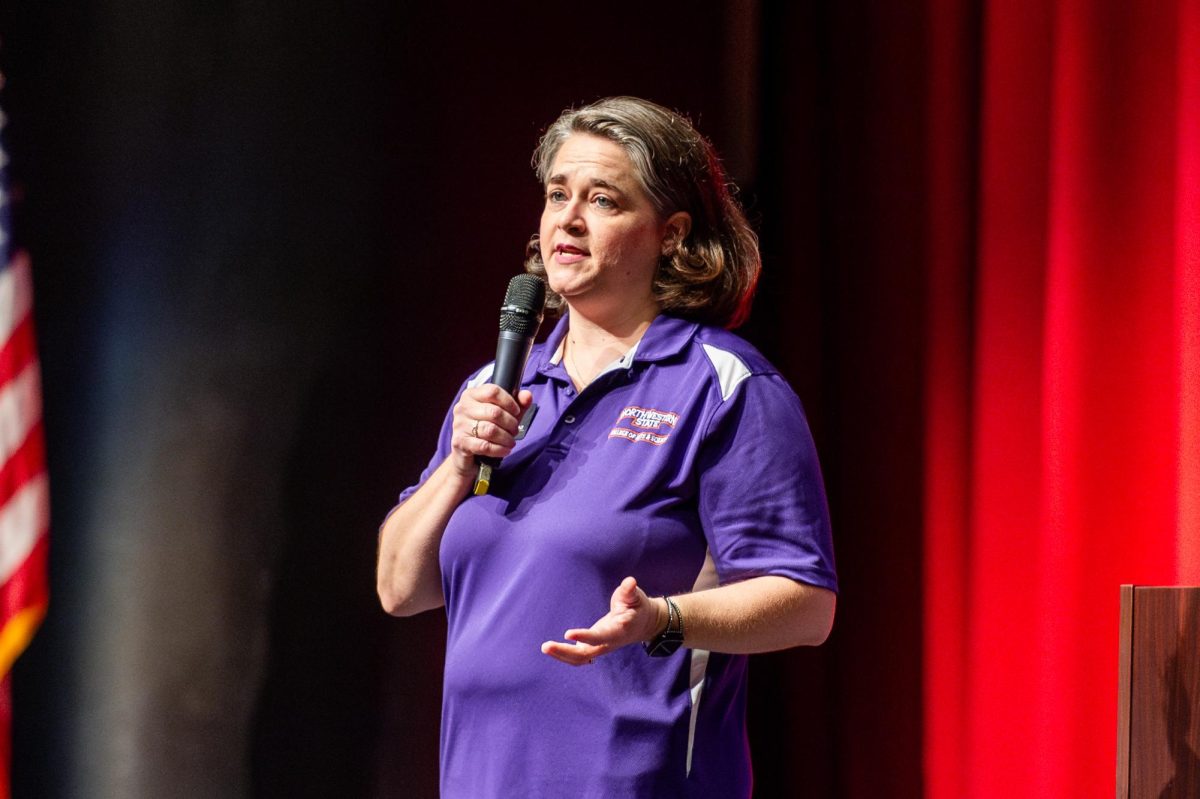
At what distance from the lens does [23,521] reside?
2430 millimetres

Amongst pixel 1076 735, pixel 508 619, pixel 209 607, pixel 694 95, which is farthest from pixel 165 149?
pixel 1076 735

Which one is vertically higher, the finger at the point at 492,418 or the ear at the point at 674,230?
the ear at the point at 674,230

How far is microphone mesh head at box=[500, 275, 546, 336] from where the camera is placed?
5.47ft

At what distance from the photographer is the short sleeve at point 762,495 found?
1.54 m

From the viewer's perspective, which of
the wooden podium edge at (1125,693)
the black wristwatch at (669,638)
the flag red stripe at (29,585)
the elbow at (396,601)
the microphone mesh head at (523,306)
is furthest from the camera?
the flag red stripe at (29,585)

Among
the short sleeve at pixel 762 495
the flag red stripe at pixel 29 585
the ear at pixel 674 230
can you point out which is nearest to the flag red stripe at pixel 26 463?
the flag red stripe at pixel 29 585

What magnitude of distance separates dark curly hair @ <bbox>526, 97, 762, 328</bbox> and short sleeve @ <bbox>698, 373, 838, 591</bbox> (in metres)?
0.22

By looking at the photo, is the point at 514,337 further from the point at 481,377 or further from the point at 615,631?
the point at 615,631

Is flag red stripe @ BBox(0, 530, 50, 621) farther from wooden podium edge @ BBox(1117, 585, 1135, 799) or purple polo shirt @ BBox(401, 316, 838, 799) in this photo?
wooden podium edge @ BBox(1117, 585, 1135, 799)

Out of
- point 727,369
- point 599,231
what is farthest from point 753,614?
point 599,231

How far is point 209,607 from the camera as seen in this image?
8.22 ft

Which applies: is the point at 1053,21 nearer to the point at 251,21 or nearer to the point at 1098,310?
the point at 1098,310

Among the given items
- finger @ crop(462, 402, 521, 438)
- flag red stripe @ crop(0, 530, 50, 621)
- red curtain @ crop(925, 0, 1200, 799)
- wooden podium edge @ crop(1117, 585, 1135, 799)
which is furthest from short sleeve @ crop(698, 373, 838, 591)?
flag red stripe @ crop(0, 530, 50, 621)

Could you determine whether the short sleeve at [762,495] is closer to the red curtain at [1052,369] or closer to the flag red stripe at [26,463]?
the red curtain at [1052,369]
